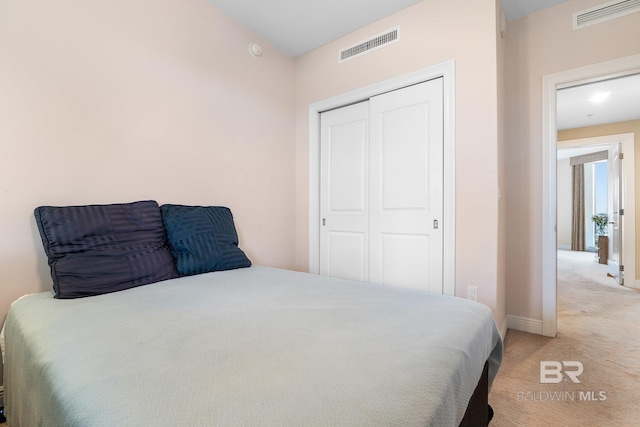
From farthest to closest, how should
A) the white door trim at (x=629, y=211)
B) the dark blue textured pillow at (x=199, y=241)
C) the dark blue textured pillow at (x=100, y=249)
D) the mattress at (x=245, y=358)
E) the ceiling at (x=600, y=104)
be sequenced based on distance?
the white door trim at (x=629, y=211) < the ceiling at (x=600, y=104) < the dark blue textured pillow at (x=199, y=241) < the dark blue textured pillow at (x=100, y=249) < the mattress at (x=245, y=358)

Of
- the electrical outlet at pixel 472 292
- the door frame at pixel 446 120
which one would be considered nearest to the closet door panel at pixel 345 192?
the door frame at pixel 446 120

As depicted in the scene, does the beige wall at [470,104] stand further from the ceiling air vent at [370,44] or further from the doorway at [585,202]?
the doorway at [585,202]

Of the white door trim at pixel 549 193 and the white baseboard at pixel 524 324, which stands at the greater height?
the white door trim at pixel 549 193

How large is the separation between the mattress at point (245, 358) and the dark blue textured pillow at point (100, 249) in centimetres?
13

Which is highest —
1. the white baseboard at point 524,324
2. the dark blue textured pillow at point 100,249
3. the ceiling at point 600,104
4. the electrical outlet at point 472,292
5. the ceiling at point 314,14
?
the ceiling at point 314,14

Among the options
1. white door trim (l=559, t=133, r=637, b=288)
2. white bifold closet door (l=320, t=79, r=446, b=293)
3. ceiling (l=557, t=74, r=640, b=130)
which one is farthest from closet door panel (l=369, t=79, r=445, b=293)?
white door trim (l=559, t=133, r=637, b=288)

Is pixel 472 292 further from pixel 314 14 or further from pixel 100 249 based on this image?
pixel 314 14

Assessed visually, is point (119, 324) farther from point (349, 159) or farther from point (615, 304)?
point (615, 304)

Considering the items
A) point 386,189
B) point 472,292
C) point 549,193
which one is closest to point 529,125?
point 549,193

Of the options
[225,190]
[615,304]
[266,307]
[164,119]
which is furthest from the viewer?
[615,304]

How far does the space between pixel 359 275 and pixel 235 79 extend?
2.12 meters

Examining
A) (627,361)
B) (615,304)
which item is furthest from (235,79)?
(615,304)

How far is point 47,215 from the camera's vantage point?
141 cm

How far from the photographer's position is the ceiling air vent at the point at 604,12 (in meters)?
2.04
